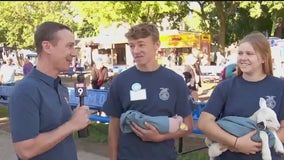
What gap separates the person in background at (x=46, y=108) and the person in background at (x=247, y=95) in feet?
2.71

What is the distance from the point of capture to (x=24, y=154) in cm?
217

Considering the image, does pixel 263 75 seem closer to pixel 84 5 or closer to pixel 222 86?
pixel 222 86

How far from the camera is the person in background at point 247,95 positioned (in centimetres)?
256

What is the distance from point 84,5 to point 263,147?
1338 millimetres

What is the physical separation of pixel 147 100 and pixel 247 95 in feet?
2.16

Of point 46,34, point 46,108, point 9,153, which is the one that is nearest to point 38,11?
point 46,34

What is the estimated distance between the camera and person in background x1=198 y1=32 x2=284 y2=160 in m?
2.56

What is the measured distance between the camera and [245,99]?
259 centimetres

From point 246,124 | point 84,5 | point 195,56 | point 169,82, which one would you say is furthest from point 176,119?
point 195,56

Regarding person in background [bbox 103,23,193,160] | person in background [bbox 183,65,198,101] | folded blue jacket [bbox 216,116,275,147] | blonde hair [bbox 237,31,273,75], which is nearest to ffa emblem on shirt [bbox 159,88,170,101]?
person in background [bbox 103,23,193,160]

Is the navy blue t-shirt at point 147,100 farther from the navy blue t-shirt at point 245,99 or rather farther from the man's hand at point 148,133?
the navy blue t-shirt at point 245,99

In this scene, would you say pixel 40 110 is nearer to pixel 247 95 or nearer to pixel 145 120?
pixel 145 120

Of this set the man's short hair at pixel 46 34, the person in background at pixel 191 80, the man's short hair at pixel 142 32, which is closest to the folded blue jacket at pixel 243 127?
the man's short hair at pixel 142 32

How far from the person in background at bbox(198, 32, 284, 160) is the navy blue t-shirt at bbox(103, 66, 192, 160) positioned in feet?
0.93
